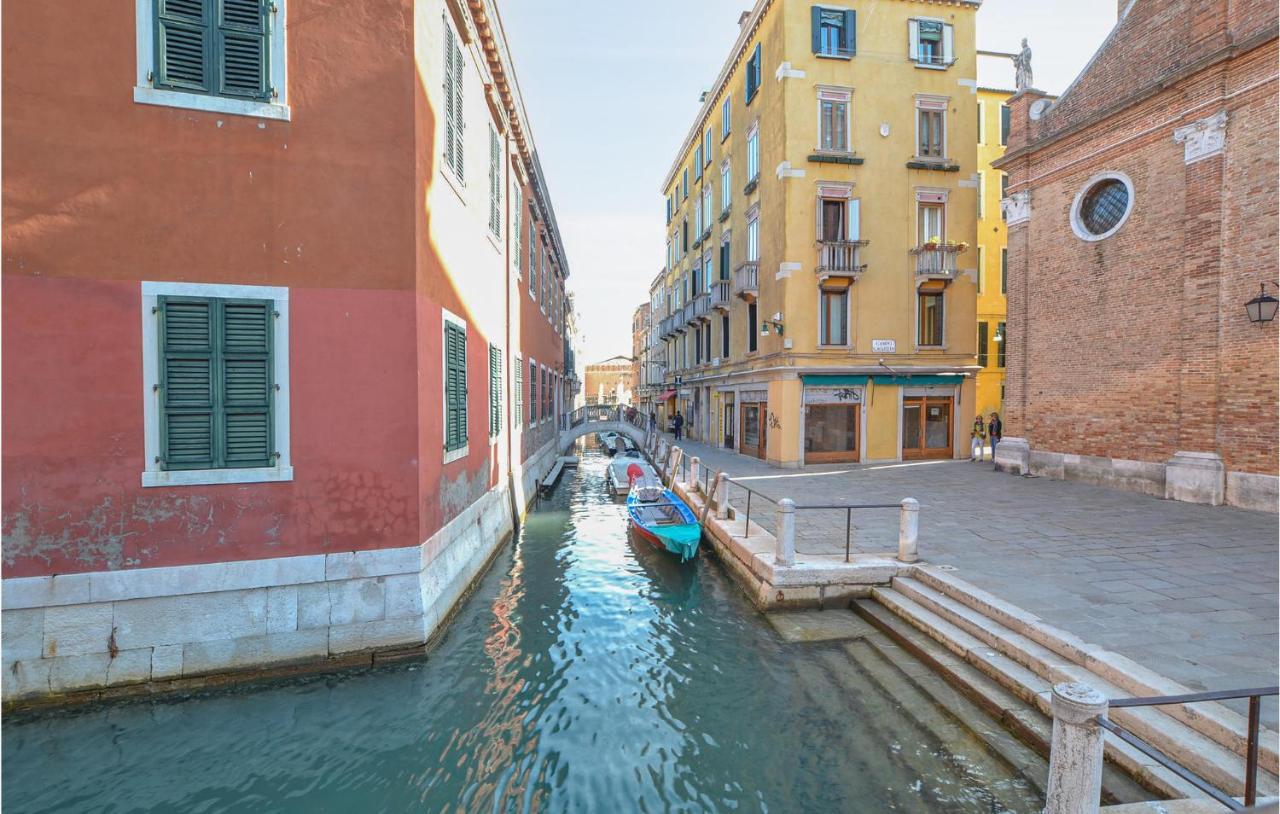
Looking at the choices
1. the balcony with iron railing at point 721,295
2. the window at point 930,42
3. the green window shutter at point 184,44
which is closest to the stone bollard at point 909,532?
the green window shutter at point 184,44

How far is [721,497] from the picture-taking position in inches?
475

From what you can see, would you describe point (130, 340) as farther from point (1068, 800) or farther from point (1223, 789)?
point (1223, 789)

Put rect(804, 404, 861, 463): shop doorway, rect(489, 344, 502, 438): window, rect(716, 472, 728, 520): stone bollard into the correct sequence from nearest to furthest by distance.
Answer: rect(489, 344, 502, 438): window < rect(716, 472, 728, 520): stone bollard < rect(804, 404, 861, 463): shop doorway

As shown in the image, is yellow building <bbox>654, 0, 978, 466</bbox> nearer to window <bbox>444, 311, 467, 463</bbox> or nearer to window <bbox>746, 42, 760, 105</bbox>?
window <bbox>746, 42, 760, 105</bbox>

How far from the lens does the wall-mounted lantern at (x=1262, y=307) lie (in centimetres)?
987

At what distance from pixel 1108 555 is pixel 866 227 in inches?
520

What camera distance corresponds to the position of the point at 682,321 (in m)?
29.6

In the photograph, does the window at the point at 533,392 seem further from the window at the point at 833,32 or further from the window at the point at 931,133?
the window at the point at 931,133

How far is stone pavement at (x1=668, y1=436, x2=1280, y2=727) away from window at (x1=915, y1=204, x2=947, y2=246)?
345 inches

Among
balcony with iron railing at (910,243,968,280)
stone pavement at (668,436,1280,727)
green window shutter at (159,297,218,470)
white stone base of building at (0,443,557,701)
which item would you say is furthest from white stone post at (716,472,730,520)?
balcony with iron railing at (910,243,968,280)

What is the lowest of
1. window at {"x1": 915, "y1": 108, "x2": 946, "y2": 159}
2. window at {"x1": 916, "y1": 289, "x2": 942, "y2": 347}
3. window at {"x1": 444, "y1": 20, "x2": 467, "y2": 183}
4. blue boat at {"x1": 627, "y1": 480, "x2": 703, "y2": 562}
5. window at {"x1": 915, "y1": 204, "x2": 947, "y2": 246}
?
blue boat at {"x1": 627, "y1": 480, "x2": 703, "y2": 562}

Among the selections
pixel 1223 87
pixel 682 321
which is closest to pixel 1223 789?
pixel 1223 87

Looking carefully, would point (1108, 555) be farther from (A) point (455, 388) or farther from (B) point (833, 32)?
(B) point (833, 32)

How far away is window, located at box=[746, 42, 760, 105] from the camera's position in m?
19.8
